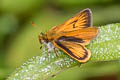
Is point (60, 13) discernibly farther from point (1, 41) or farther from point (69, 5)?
point (1, 41)

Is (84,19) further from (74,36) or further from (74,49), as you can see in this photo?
(74,49)

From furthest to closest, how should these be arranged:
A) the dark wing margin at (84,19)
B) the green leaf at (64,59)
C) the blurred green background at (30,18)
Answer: the blurred green background at (30,18) < the dark wing margin at (84,19) < the green leaf at (64,59)

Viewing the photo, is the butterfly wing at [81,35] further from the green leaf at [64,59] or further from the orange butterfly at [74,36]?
the green leaf at [64,59]

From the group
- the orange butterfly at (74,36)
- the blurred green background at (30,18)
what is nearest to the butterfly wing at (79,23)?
the orange butterfly at (74,36)

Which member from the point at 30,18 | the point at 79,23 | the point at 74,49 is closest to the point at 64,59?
the point at 74,49

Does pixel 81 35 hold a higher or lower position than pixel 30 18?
lower

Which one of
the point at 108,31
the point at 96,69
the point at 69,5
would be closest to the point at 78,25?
the point at 108,31

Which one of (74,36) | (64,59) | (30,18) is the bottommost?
(64,59)

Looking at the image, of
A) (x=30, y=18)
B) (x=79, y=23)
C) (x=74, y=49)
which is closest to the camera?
(x=74, y=49)
